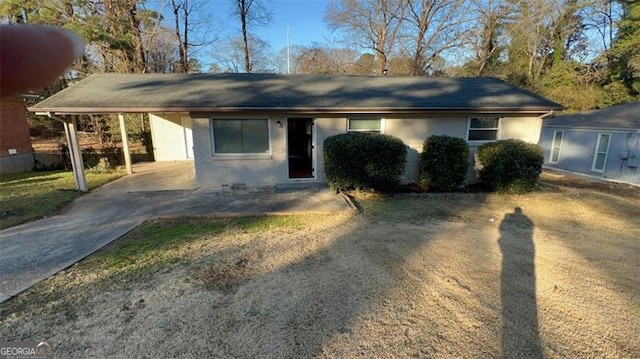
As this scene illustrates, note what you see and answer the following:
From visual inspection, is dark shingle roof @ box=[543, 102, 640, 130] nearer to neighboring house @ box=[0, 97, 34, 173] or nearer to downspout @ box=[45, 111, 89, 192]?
downspout @ box=[45, 111, 89, 192]

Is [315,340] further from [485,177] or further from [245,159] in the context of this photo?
[485,177]

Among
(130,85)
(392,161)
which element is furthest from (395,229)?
(130,85)

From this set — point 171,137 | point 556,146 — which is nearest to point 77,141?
point 171,137

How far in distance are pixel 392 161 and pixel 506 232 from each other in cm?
322

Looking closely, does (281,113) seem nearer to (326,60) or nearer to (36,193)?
(36,193)

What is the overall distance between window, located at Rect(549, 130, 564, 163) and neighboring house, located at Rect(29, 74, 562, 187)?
20.3ft

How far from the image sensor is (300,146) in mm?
13625

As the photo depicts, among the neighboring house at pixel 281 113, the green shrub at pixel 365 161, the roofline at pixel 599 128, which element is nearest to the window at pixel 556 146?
the roofline at pixel 599 128

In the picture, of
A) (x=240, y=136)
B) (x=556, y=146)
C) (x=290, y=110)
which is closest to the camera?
(x=290, y=110)

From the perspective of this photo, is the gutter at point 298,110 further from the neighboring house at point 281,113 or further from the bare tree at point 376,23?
the bare tree at point 376,23

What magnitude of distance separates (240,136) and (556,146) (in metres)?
15.4

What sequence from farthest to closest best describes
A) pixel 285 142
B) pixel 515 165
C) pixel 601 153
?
pixel 601 153, pixel 285 142, pixel 515 165

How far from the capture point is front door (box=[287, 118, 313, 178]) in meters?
11.4

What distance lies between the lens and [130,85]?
10125mm
